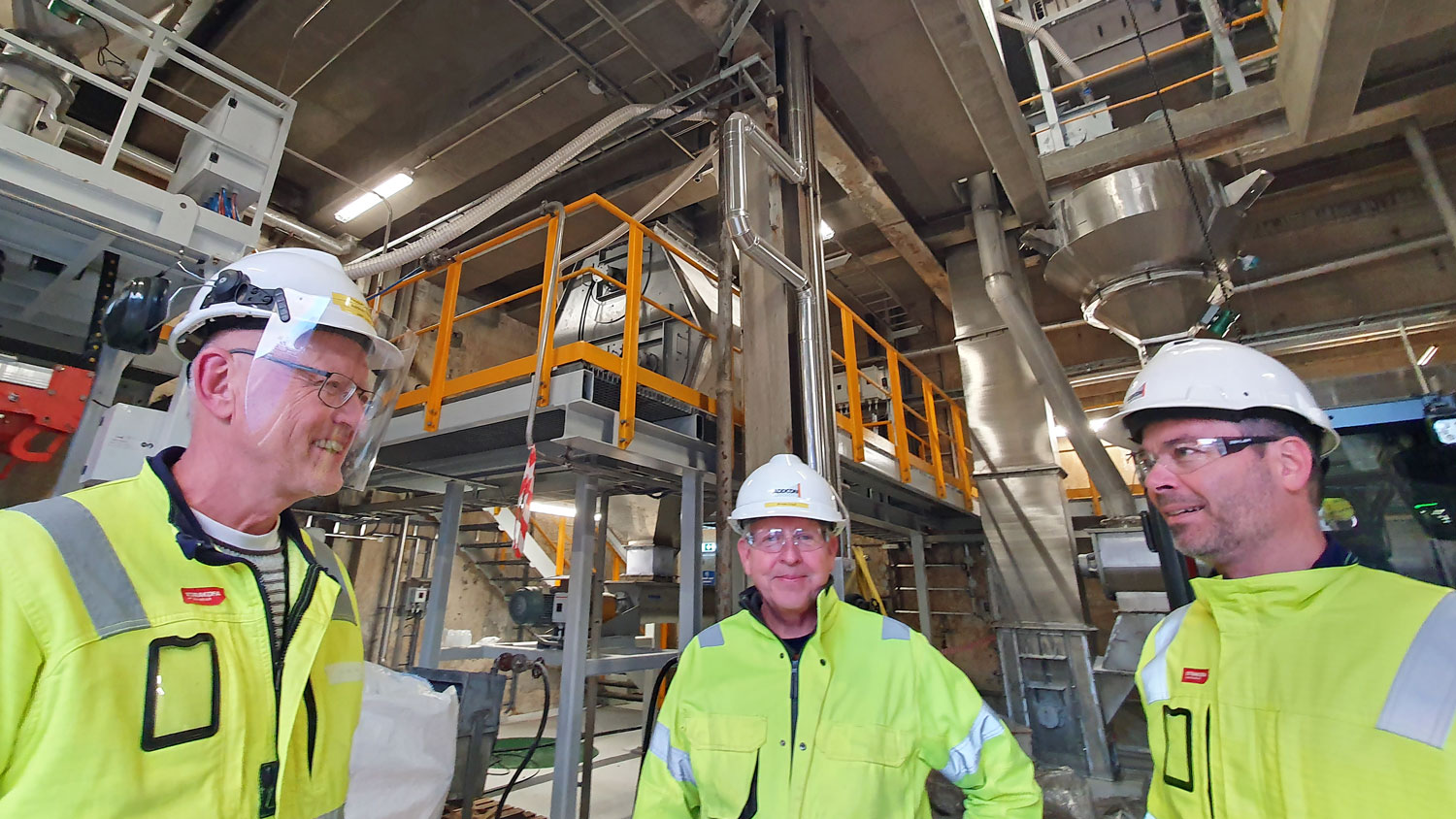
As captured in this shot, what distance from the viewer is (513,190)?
563 centimetres

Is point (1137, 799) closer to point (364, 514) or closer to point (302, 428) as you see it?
point (302, 428)

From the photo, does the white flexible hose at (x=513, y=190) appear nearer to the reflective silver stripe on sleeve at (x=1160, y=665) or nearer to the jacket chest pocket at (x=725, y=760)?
the jacket chest pocket at (x=725, y=760)

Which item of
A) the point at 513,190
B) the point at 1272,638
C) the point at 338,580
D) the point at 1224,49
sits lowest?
the point at 1272,638

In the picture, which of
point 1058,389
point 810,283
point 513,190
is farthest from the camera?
point 1058,389

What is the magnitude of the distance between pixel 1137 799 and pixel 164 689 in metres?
6.24

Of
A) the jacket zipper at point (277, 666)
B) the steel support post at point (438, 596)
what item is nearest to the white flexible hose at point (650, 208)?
the steel support post at point (438, 596)

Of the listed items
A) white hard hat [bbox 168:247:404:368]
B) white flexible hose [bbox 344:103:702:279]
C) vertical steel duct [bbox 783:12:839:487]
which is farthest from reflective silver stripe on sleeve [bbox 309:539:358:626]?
white flexible hose [bbox 344:103:702:279]

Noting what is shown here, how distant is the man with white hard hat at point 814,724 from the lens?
178 cm

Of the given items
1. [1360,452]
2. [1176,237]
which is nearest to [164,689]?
[1360,452]

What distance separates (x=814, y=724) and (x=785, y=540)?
2.10 feet

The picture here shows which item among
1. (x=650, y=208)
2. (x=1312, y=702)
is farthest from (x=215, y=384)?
(x=650, y=208)

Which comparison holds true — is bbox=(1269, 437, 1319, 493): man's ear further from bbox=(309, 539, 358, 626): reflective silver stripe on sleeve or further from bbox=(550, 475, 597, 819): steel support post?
bbox=(550, 475, 597, 819): steel support post

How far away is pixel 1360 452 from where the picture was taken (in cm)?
338

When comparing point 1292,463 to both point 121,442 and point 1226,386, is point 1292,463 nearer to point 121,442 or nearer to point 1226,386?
point 1226,386
